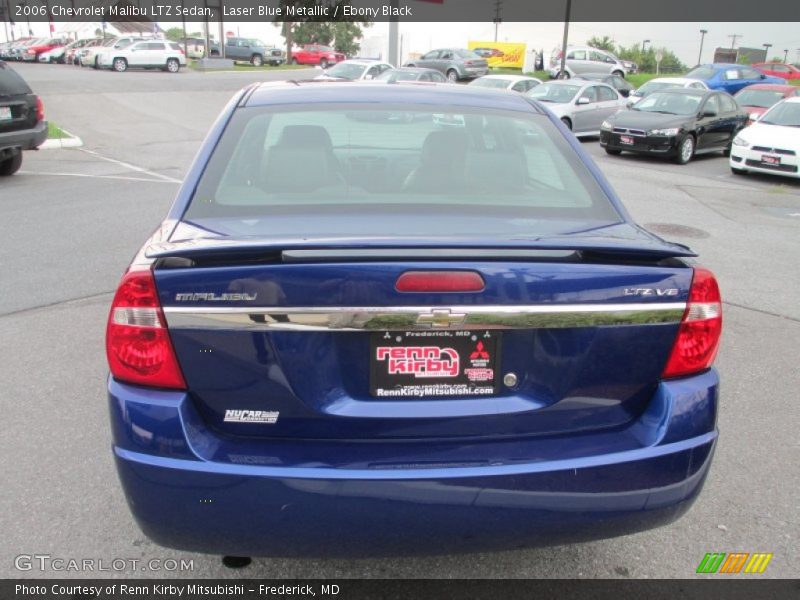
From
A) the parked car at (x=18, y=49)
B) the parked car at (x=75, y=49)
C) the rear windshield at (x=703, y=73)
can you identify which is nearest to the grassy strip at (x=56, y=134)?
the rear windshield at (x=703, y=73)

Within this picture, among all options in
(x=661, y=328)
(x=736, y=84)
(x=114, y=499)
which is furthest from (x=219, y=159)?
(x=736, y=84)

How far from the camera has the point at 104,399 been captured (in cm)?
438

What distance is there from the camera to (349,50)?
3410 inches

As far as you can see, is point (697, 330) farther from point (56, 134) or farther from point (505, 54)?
point (505, 54)

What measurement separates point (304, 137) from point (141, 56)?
4151 cm

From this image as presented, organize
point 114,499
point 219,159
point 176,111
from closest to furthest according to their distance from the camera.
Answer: point 219,159
point 114,499
point 176,111

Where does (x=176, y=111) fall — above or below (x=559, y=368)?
below

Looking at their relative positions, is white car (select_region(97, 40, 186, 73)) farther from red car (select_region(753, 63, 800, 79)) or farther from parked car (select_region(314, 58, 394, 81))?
red car (select_region(753, 63, 800, 79))

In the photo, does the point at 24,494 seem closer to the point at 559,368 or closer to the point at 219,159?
the point at 219,159

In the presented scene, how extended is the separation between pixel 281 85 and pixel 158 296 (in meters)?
1.93

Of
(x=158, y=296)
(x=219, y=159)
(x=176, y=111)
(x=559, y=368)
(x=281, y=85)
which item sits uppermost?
(x=281, y=85)

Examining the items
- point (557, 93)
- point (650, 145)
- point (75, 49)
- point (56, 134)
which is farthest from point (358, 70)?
point (75, 49)

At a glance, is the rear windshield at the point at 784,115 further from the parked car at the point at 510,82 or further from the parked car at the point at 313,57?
the parked car at the point at 313,57

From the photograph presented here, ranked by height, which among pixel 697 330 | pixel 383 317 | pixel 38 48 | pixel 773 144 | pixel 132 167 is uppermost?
pixel 383 317
